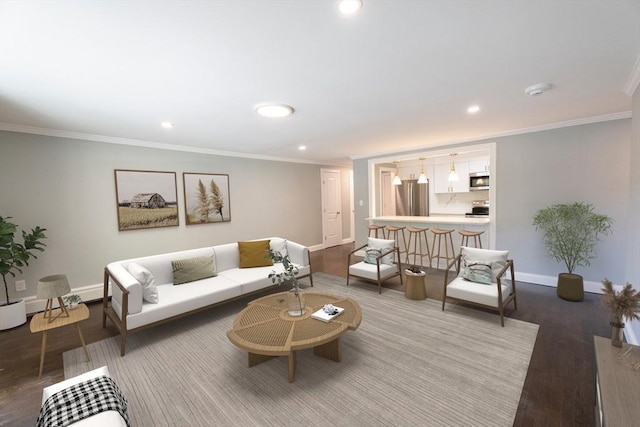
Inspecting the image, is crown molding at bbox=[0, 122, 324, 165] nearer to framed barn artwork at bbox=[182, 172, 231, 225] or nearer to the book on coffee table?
framed barn artwork at bbox=[182, 172, 231, 225]

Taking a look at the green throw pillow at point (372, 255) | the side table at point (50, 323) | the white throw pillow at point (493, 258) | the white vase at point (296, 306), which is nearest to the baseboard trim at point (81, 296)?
the side table at point (50, 323)

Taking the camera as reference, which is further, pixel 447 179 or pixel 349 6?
pixel 447 179

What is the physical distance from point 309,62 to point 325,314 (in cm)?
220

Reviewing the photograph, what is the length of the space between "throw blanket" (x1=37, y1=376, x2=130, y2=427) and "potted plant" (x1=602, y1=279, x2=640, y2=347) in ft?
9.61

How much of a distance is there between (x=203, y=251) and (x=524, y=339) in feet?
13.3

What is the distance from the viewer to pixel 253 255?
423cm

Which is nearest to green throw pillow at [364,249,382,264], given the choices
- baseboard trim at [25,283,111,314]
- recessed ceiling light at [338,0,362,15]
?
recessed ceiling light at [338,0,362,15]

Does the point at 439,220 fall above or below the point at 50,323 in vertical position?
above

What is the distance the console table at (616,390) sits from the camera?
3.91 feet

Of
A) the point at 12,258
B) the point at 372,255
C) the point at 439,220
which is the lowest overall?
the point at 372,255

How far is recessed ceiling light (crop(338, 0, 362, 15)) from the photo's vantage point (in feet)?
4.48

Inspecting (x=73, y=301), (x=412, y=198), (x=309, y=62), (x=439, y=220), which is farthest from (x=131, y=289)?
(x=412, y=198)

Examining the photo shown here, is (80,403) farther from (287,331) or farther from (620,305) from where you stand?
(620,305)

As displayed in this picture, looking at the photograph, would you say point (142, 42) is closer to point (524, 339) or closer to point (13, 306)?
point (13, 306)
